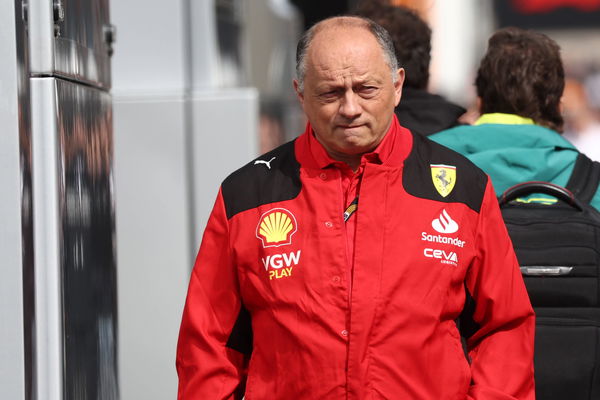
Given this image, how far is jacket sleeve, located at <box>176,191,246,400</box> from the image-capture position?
302 centimetres

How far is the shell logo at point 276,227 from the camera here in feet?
9.61

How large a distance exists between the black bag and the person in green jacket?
0.27 m

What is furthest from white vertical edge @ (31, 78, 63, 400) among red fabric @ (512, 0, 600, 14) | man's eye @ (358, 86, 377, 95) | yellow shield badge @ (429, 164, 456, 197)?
red fabric @ (512, 0, 600, 14)

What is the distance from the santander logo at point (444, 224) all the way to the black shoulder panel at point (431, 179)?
5 cm

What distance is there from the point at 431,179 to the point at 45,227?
1045 millimetres

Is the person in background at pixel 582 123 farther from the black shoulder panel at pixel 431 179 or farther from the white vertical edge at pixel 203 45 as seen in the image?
the black shoulder panel at pixel 431 179

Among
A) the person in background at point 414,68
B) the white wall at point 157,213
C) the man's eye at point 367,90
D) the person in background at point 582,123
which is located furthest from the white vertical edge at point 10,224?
the person in background at point 582,123

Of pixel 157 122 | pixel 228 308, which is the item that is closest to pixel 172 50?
pixel 157 122

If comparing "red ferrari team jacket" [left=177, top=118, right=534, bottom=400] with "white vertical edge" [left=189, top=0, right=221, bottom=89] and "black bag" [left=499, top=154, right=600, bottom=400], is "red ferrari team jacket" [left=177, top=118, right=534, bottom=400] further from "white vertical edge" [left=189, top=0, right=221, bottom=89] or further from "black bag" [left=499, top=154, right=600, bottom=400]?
"white vertical edge" [left=189, top=0, right=221, bottom=89]

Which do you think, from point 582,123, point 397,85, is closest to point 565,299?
point 397,85

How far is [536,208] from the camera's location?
12.0 ft

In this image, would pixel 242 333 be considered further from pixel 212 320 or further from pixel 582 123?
pixel 582 123

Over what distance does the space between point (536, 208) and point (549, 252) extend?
0.60 ft

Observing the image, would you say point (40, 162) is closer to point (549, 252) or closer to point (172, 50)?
point (549, 252)
